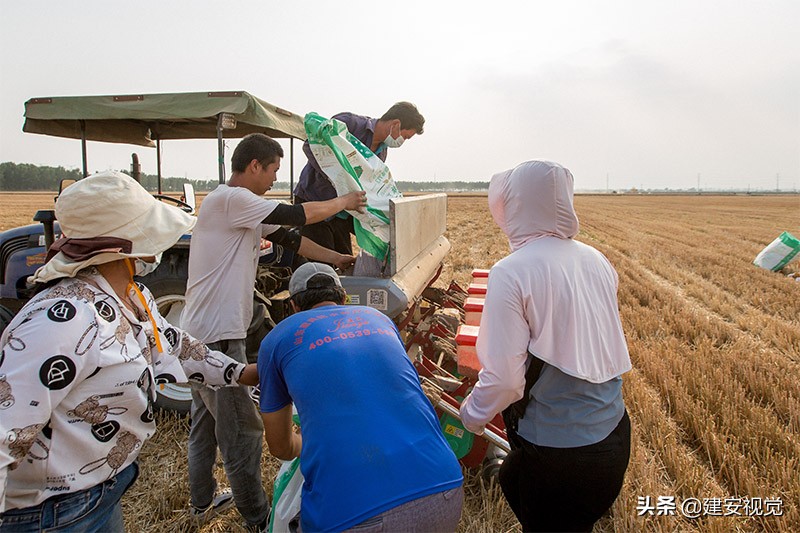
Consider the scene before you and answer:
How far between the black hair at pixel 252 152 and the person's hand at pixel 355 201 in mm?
528

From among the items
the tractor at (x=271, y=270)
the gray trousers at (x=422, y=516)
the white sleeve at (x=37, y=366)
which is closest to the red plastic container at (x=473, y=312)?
the tractor at (x=271, y=270)

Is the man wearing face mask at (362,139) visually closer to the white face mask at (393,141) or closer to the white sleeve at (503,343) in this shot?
the white face mask at (393,141)

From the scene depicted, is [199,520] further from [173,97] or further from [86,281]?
[173,97]

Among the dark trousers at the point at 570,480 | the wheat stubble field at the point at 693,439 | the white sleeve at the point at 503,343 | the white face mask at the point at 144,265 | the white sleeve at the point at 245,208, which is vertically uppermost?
the white sleeve at the point at 245,208

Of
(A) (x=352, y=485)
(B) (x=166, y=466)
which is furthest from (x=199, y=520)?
(A) (x=352, y=485)

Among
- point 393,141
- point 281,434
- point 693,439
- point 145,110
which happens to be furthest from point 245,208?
point 693,439

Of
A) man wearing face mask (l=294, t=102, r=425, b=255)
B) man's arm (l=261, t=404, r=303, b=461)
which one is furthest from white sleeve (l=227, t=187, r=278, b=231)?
man wearing face mask (l=294, t=102, r=425, b=255)

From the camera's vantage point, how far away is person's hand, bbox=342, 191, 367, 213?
305cm

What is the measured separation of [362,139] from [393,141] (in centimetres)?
23

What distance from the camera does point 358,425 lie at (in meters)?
1.66

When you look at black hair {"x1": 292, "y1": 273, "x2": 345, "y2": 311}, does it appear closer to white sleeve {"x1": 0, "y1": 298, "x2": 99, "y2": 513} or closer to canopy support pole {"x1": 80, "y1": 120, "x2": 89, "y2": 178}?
white sleeve {"x1": 0, "y1": 298, "x2": 99, "y2": 513}

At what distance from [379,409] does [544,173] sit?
100 centimetres

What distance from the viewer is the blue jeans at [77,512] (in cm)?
140

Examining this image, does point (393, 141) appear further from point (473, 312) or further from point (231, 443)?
point (231, 443)
